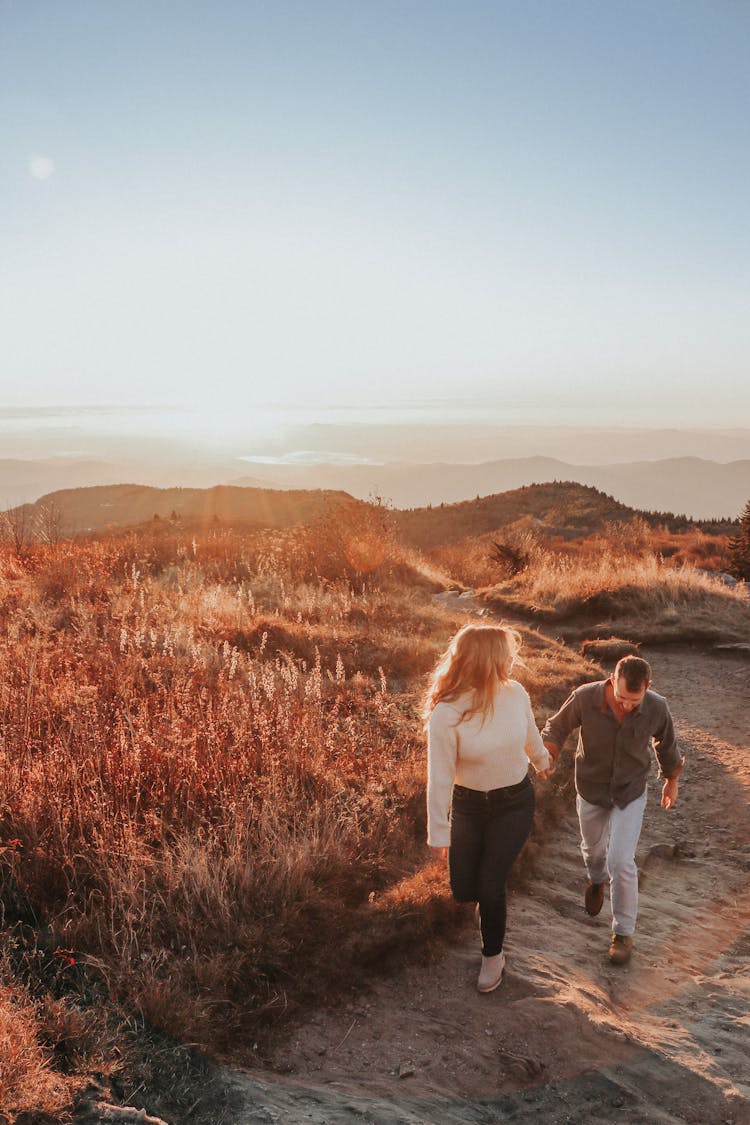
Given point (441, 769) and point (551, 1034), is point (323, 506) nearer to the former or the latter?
point (441, 769)

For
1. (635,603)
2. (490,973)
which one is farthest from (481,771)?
(635,603)

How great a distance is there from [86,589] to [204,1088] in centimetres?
892

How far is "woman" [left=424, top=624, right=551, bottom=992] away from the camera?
3.57 metres

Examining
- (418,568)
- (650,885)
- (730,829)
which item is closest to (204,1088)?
(650,885)

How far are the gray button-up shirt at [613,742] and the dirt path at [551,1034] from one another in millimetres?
1004

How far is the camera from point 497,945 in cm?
378

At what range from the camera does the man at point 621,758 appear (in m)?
4.34

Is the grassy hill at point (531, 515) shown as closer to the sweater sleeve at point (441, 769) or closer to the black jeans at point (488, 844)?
the black jeans at point (488, 844)

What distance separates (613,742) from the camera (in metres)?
4.43

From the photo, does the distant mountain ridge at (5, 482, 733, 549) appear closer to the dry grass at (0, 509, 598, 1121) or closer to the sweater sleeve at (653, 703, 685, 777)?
the dry grass at (0, 509, 598, 1121)

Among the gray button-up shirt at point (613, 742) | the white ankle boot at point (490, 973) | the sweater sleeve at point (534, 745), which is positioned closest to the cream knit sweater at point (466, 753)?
the sweater sleeve at point (534, 745)

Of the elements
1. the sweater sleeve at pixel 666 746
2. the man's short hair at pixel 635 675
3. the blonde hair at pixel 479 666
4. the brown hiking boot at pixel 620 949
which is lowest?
the brown hiking boot at pixel 620 949

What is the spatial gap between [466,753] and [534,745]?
21.7 inches

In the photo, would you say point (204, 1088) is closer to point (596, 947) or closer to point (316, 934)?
point (316, 934)
